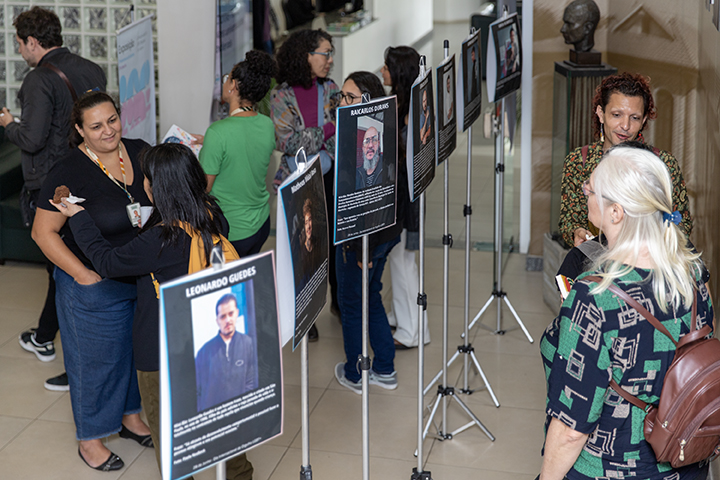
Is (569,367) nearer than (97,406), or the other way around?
(569,367)

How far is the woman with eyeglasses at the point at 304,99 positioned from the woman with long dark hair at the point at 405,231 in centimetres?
34

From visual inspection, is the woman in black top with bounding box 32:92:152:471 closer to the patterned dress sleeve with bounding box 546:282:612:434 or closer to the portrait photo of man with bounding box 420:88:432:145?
the portrait photo of man with bounding box 420:88:432:145

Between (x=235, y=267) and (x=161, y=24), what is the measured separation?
11.7 ft

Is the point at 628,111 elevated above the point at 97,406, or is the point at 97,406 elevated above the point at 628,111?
the point at 628,111

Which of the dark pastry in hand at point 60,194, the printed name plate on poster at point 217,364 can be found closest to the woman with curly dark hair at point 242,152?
the dark pastry in hand at point 60,194

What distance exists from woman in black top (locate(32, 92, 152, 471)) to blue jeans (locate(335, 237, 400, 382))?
1009mm

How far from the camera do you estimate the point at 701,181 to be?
352 cm

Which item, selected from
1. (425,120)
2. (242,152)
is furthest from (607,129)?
(242,152)

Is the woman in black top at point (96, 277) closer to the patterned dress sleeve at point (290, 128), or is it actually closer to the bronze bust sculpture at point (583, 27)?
the patterned dress sleeve at point (290, 128)

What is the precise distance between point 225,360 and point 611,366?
2.92 ft

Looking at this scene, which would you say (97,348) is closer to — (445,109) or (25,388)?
(25,388)

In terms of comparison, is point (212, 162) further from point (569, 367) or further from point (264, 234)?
point (569, 367)

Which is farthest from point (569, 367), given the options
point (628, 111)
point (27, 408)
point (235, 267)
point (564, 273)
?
point (27, 408)

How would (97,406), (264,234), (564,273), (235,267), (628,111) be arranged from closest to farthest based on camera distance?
(235,267)
(564,273)
(628,111)
(97,406)
(264,234)
